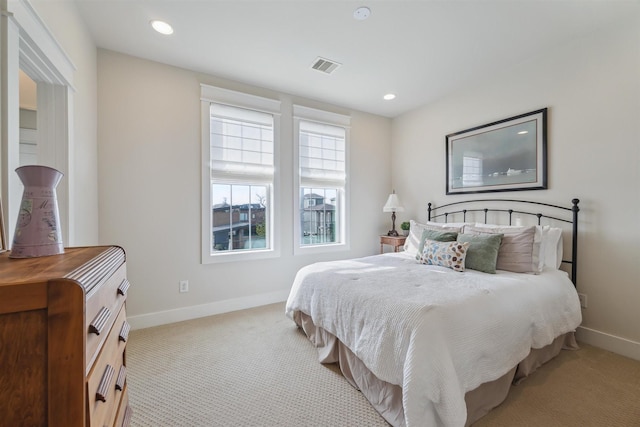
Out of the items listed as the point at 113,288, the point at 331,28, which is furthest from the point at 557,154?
the point at 113,288

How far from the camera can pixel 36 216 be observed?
3.03ft

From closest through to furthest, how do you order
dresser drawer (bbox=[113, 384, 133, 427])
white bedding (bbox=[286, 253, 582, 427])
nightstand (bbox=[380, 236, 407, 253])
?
dresser drawer (bbox=[113, 384, 133, 427]) → white bedding (bbox=[286, 253, 582, 427]) → nightstand (bbox=[380, 236, 407, 253])

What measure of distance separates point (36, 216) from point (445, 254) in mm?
2644

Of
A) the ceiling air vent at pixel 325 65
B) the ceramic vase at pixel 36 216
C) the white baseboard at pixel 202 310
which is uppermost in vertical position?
the ceiling air vent at pixel 325 65

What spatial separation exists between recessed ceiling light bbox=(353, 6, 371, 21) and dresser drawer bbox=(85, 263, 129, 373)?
231cm

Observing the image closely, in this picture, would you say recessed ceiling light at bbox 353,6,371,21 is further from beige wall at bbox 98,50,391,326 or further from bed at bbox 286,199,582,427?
bed at bbox 286,199,582,427

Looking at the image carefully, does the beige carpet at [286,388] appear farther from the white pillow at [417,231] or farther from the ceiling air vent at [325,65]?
the ceiling air vent at [325,65]

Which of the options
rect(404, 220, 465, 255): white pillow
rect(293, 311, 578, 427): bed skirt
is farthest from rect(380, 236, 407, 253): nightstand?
rect(293, 311, 578, 427): bed skirt

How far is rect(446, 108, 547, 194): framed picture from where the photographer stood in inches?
106

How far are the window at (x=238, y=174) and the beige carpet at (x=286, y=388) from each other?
3.58ft

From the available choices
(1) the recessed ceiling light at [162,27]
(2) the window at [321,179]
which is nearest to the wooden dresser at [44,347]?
(1) the recessed ceiling light at [162,27]

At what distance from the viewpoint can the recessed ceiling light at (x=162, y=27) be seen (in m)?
2.23

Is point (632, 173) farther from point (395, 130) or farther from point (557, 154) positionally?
point (395, 130)

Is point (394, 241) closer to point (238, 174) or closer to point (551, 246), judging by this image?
point (551, 246)
